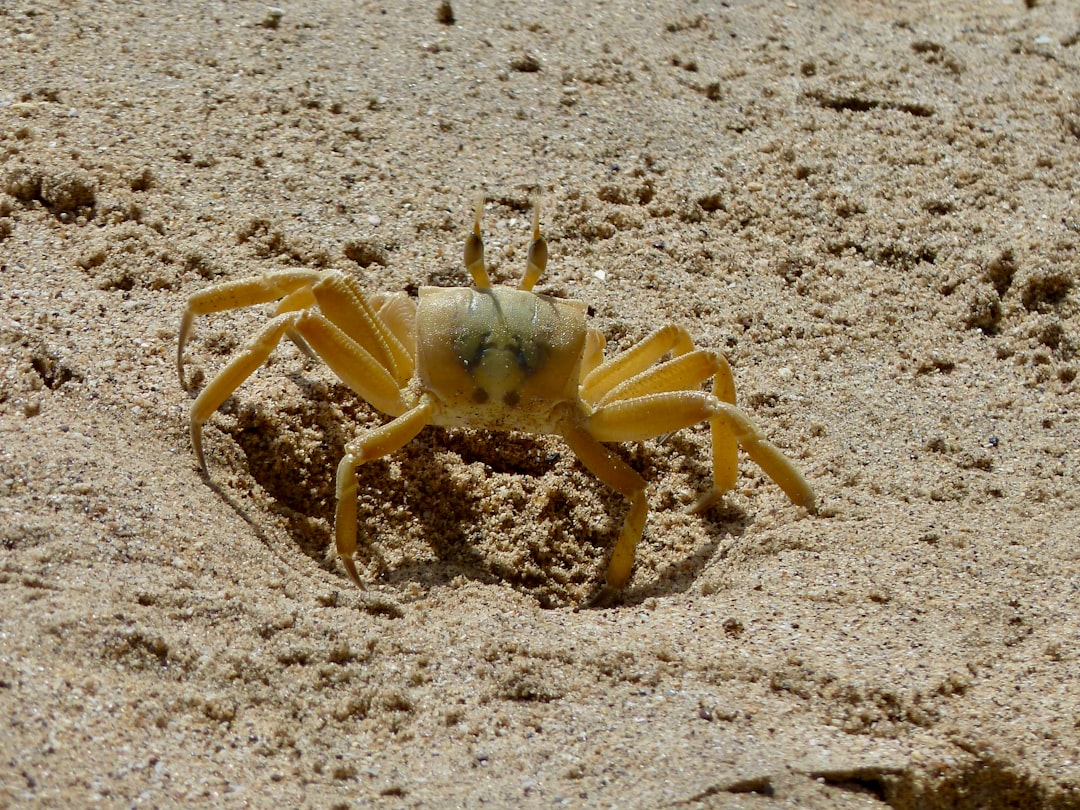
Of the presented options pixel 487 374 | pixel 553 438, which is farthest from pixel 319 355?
pixel 553 438

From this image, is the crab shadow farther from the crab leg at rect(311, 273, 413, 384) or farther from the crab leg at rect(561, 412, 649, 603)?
the crab leg at rect(311, 273, 413, 384)

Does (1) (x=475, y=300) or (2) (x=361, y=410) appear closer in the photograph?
A: (1) (x=475, y=300)

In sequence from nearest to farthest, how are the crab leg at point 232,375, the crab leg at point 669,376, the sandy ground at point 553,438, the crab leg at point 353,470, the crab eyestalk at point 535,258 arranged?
the sandy ground at point 553,438 → the crab leg at point 353,470 → the crab leg at point 232,375 → the crab leg at point 669,376 → the crab eyestalk at point 535,258

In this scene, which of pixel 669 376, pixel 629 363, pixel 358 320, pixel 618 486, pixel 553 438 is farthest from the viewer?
pixel 553 438

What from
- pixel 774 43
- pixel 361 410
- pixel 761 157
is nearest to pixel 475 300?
pixel 361 410

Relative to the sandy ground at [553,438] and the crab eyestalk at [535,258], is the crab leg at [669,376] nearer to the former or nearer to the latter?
the sandy ground at [553,438]

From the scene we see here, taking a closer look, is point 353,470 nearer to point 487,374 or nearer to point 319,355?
point 319,355

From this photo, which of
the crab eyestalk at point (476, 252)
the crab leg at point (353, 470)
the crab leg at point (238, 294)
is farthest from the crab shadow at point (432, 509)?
the crab eyestalk at point (476, 252)

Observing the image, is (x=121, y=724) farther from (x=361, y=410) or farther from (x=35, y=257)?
(x=35, y=257)
